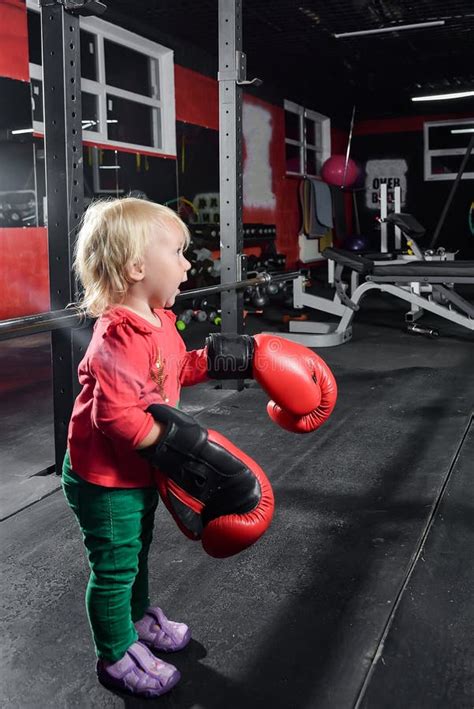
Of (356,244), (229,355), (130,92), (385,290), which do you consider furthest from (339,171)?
(229,355)

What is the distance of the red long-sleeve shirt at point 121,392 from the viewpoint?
0.97 meters

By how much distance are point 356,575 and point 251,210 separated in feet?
21.3

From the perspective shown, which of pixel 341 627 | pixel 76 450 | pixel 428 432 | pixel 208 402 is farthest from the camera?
pixel 208 402

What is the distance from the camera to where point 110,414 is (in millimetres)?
968

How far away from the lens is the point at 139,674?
1.12 metres

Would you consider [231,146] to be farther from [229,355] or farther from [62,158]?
[229,355]

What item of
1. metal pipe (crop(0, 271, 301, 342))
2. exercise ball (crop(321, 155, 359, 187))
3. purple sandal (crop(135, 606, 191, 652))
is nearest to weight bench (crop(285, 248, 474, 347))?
metal pipe (crop(0, 271, 301, 342))

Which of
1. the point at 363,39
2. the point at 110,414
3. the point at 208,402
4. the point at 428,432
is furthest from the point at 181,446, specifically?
the point at 363,39

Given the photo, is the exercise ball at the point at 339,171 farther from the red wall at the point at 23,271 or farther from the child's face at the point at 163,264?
the child's face at the point at 163,264

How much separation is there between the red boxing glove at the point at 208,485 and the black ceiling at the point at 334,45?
523 cm

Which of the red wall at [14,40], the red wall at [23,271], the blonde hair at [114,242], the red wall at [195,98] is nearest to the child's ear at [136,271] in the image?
the blonde hair at [114,242]

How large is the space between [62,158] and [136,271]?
103cm

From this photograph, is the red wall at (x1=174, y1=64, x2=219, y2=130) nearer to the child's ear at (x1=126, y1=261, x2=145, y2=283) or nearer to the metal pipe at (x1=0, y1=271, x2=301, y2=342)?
the metal pipe at (x1=0, y1=271, x2=301, y2=342)

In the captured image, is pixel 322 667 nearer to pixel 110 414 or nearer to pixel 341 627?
pixel 341 627
